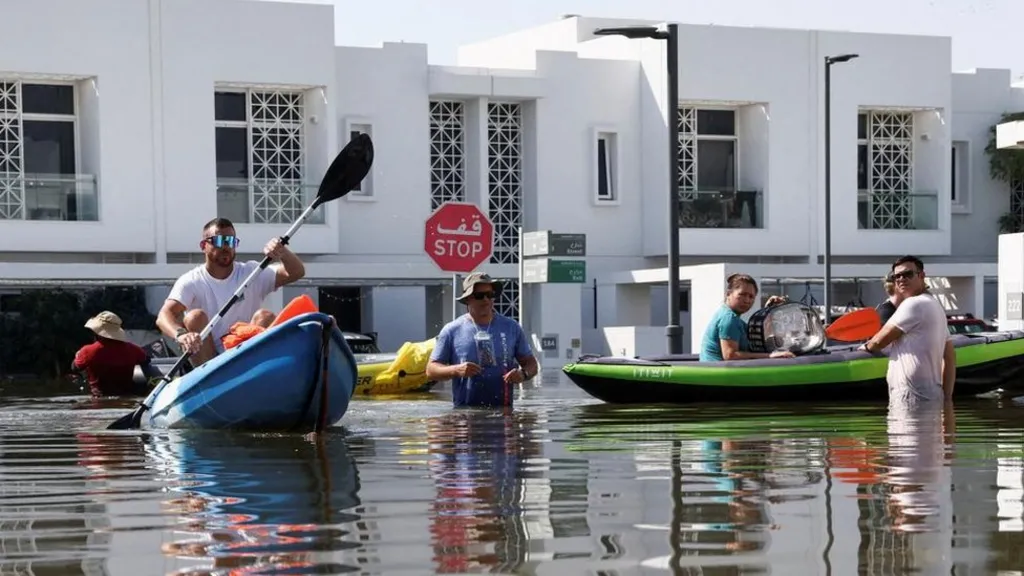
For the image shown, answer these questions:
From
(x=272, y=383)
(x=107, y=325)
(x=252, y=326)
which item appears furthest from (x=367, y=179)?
(x=272, y=383)

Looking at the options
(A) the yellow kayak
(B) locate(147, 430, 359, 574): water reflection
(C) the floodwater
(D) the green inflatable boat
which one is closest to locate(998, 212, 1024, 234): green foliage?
(A) the yellow kayak

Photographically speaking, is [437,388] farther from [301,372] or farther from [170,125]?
[301,372]

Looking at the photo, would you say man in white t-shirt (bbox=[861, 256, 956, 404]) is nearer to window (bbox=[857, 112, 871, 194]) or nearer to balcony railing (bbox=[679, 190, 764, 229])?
balcony railing (bbox=[679, 190, 764, 229])

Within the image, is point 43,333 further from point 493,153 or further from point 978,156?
point 978,156

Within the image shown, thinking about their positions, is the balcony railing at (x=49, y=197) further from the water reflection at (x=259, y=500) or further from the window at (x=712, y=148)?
the water reflection at (x=259, y=500)

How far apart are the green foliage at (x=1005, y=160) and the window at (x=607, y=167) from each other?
8.22 m

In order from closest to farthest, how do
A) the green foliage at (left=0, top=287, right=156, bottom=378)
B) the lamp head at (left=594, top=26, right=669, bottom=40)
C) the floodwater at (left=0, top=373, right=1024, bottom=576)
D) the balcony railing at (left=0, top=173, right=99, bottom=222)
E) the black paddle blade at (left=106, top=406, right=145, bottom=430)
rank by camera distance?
the floodwater at (left=0, top=373, right=1024, bottom=576) → the black paddle blade at (left=106, top=406, right=145, bottom=430) → the lamp head at (left=594, top=26, right=669, bottom=40) → the balcony railing at (left=0, top=173, right=99, bottom=222) → the green foliage at (left=0, top=287, right=156, bottom=378)

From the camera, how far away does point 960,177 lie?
39.1 metres

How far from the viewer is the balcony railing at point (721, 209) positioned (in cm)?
3531

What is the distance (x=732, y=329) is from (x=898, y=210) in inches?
875

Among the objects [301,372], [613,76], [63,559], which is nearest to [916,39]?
[613,76]

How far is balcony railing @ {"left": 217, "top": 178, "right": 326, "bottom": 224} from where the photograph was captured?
3172 cm

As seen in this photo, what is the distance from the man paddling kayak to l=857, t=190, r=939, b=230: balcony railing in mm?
20903

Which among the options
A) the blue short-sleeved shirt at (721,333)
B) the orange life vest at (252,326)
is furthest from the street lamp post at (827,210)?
the orange life vest at (252,326)
